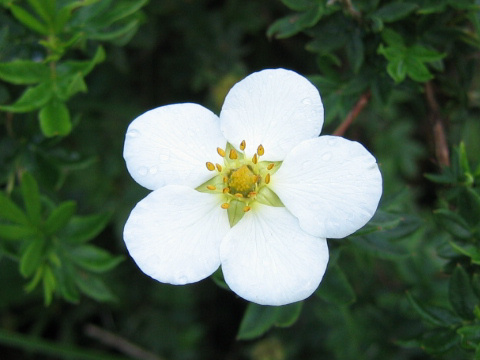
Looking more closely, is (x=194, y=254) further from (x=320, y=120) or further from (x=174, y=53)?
(x=174, y=53)

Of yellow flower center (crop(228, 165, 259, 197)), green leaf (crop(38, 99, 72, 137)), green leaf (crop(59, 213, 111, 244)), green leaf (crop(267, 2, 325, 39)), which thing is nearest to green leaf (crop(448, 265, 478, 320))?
yellow flower center (crop(228, 165, 259, 197))

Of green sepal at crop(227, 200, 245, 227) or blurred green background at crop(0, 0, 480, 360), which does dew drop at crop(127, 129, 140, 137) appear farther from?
blurred green background at crop(0, 0, 480, 360)

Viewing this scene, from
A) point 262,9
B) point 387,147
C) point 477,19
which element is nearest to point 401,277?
point 387,147

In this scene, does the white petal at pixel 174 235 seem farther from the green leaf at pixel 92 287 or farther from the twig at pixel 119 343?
the twig at pixel 119 343

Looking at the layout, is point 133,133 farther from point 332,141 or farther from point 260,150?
point 332,141

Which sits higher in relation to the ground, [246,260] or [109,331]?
[246,260]

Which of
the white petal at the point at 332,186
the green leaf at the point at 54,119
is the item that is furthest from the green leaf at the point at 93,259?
the white petal at the point at 332,186

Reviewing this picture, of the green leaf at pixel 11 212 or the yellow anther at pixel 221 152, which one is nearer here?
the yellow anther at pixel 221 152
